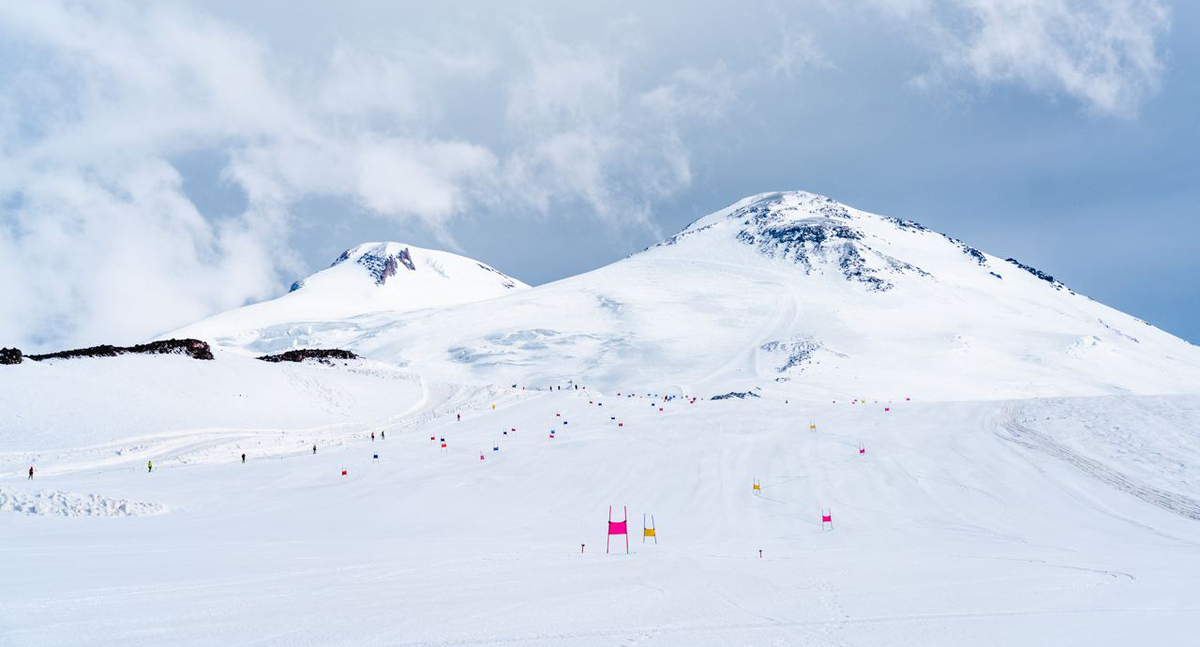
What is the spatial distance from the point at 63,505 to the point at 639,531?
1767cm

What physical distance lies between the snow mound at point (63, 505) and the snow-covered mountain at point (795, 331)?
5618 cm

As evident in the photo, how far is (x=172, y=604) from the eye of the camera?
10766mm

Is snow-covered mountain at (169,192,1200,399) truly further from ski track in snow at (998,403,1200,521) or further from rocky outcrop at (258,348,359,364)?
ski track in snow at (998,403,1200,521)

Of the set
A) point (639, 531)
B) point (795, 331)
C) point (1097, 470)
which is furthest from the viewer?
point (795, 331)

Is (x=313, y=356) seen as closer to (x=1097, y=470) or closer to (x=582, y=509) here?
(x=582, y=509)

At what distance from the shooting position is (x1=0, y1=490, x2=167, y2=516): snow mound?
2127 centimetres

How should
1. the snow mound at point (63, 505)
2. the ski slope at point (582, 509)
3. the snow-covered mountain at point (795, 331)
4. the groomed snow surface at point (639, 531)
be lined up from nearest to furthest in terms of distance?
the groomed snow surface at point (639, 531) → the ski slope at point (582, 509) → the snow mound at point (63, 505) → the snow-covered mountain at point (795, 331)

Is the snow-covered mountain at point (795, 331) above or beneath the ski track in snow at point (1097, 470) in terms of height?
above

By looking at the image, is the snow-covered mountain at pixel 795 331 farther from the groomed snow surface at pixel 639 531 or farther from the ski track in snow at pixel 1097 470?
the groomed snow surface at pixel 639 531

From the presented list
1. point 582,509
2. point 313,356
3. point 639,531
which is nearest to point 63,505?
point 582,509

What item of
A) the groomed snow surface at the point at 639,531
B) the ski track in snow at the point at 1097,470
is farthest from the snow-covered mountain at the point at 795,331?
the groomed snow surface at the point at 639,531

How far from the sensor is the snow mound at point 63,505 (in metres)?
21.3

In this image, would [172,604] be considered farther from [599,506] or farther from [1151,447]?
[1151,447]

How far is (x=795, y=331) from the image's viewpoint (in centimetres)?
9638
